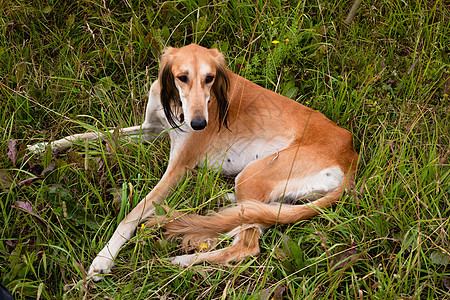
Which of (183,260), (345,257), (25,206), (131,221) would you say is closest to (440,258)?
(345,257)

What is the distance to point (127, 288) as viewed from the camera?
240cm

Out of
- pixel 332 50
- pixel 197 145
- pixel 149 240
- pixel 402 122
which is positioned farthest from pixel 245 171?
pixel 332 50

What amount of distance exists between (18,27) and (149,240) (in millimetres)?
2486

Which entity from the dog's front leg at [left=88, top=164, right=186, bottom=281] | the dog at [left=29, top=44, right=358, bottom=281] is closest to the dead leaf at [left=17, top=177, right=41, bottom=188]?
the dog at [left=29, top=44, right=358, bottom=281]

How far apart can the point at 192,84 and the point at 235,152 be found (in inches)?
29.3

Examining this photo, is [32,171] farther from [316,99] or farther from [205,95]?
[316,99]

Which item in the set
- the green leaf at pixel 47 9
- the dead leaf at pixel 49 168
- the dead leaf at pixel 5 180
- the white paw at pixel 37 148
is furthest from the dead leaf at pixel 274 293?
the green leaf at pixel 47 9

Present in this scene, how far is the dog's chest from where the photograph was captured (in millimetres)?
3326

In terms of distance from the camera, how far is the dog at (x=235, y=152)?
2811 mm

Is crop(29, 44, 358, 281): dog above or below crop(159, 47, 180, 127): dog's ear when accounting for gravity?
below

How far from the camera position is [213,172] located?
3.23 meters

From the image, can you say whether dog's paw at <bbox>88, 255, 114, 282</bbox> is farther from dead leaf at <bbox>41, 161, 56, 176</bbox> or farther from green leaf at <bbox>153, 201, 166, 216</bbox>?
dead leaf at <bbox>41, 161, 56, 176</bbox>

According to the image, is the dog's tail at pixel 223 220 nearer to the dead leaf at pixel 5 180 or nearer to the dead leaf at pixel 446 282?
the dead leaf at pixel 446 282

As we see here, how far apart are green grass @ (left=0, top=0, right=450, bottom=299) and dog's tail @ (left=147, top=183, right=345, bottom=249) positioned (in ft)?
0.28
